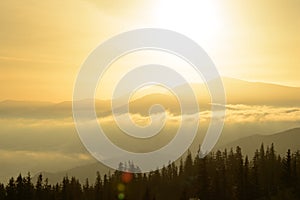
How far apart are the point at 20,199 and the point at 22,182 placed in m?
4.88

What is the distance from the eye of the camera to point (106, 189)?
16862cm

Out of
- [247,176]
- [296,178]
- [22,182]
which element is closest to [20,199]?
[22,182]

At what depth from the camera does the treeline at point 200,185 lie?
422ft

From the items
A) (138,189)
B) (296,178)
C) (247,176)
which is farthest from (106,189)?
(296,178)

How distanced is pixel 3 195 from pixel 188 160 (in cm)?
→ 7962

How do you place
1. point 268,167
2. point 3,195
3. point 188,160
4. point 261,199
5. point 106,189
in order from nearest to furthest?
point 261,199
point 3,195
point 106,189
point 268,167
point 188,160

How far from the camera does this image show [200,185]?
12800cm

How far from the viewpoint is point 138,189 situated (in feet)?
557

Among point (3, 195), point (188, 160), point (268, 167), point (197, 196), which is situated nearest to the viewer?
point (197, 196)

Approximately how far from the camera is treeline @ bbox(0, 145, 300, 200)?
12875 cm

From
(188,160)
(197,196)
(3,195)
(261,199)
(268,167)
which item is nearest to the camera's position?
(261,199)

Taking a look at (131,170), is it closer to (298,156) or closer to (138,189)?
(138,189)

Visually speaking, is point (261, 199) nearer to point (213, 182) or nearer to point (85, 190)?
point (213, 182)

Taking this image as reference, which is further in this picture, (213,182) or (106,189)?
(106,189)
